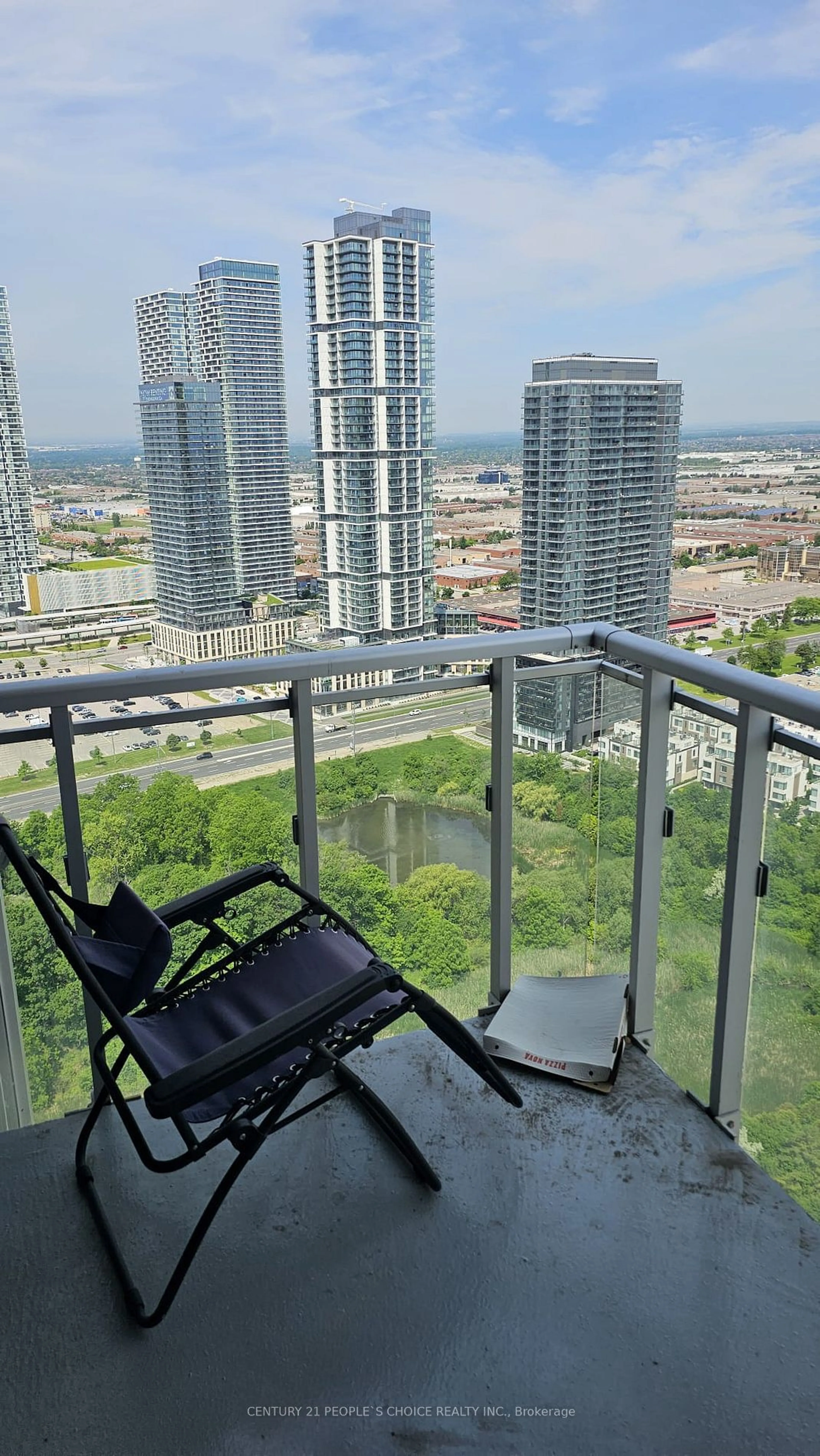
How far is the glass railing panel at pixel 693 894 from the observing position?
2.14 m

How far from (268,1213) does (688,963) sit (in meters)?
1.18

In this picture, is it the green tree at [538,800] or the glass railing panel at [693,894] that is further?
the green tree at [538,800]

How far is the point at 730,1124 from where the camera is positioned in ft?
6.97

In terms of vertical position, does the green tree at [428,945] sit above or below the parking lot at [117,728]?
Answer: below

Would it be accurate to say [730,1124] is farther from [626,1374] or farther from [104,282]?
[104,282]

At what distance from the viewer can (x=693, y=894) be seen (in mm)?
2311

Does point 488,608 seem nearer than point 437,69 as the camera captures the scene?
Yes

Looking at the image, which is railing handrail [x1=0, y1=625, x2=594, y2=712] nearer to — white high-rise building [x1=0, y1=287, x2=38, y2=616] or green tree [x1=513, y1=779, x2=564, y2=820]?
green tree [x1=513, y1=779, x2=564, y2=820]

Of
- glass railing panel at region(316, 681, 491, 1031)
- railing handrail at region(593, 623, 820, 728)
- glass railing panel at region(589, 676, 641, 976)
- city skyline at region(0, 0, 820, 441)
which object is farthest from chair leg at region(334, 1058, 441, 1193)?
city skyline at region(0, 0, 820, 441)

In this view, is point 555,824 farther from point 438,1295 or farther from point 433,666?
point 438,1295

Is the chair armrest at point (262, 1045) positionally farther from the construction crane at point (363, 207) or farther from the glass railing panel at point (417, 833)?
the construction crane at point (363, 207)

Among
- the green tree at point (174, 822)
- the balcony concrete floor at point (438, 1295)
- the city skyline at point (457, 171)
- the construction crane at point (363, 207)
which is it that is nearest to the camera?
the balcony concrete floor at point (438, 1295)

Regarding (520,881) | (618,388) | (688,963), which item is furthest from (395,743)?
(618,388)

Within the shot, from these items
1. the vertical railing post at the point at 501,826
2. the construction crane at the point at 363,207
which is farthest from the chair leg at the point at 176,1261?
the construction crane at the point at 363,207
